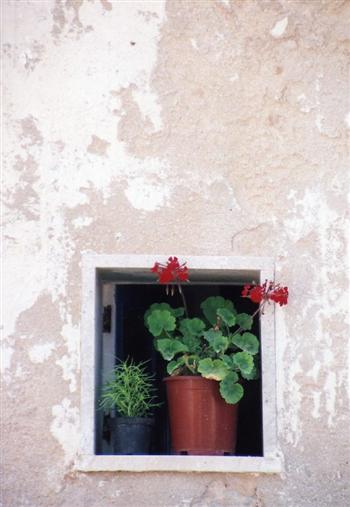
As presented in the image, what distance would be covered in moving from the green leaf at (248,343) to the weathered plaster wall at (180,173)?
11 cm

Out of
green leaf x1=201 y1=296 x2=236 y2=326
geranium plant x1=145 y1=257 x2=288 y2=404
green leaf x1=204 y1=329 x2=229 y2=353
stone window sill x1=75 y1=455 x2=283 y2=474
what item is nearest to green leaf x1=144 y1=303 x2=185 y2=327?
geranium plant x1=145 y1=257 x2=288 y2=404

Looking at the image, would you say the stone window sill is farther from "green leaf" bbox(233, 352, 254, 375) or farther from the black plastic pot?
"green leaf" bbox(233, 352, 254, 375)

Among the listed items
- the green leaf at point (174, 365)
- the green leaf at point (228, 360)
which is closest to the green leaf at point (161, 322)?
the green leaf at point (174, 365)

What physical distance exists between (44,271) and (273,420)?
118cm

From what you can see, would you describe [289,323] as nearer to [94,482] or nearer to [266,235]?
[266,235]

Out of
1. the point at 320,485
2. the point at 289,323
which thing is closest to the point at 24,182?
the point at 289,323

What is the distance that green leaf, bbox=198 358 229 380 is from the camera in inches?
216

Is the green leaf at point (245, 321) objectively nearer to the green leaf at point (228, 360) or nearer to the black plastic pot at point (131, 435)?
the green leaf at point (228, 360)

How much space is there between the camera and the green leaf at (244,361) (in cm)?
551

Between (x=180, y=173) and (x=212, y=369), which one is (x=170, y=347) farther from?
(x=180, y=173)

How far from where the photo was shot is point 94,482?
5375 mm

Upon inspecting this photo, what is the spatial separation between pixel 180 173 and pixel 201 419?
42.9 inches

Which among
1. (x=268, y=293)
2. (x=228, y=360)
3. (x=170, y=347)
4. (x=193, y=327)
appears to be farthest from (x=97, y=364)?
(x=268, y=293)

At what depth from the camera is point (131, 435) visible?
18.4 feet
